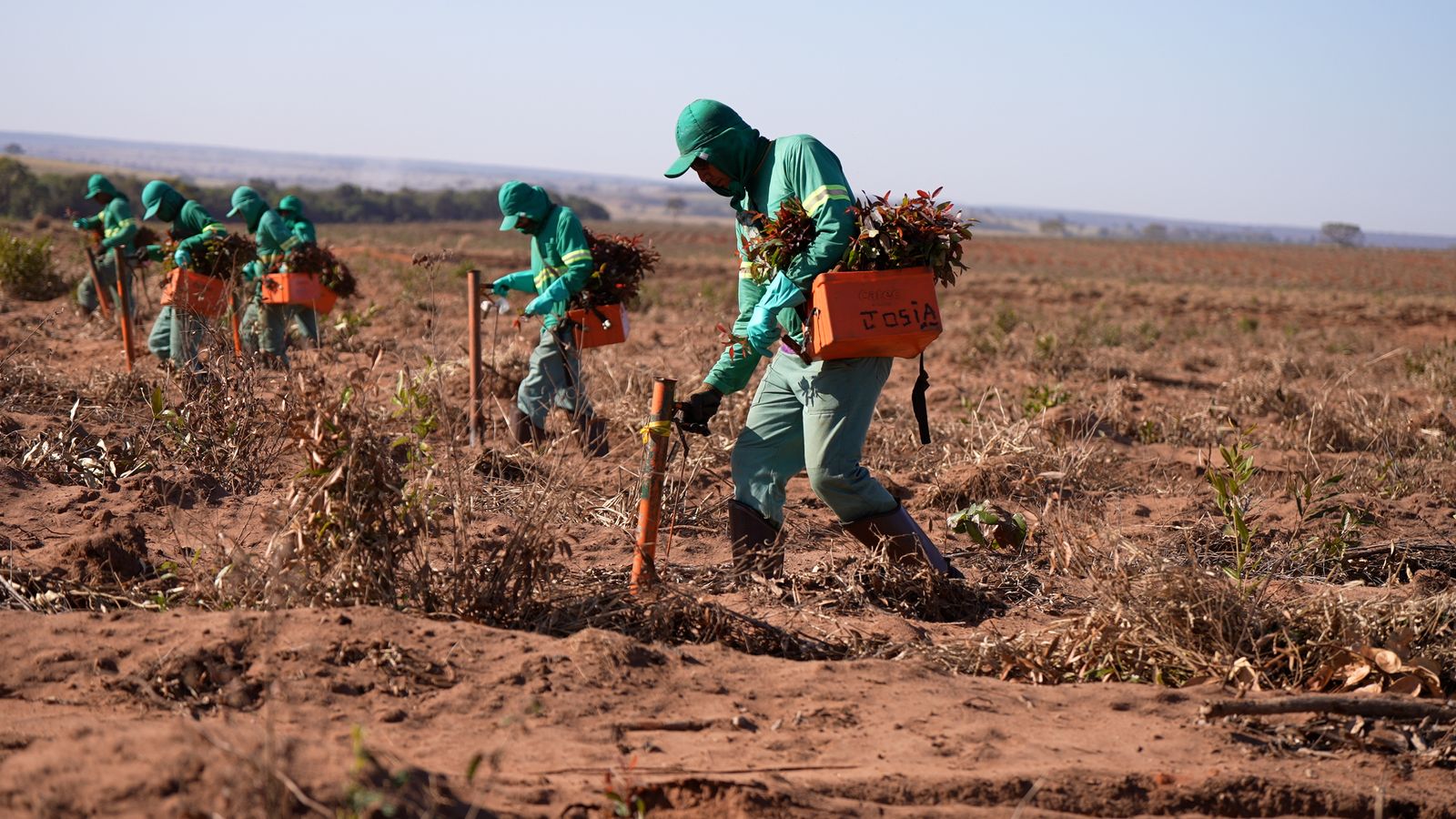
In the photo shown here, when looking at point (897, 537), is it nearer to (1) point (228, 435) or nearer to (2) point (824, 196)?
(2) point (824, 196)

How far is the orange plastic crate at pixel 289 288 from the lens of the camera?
324 inches

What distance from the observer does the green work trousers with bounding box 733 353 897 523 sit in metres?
4.00

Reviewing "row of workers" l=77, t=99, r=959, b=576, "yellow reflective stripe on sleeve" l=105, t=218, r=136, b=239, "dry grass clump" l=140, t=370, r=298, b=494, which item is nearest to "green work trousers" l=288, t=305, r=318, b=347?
"yellow reflective stripe on sleeve" l=105, t=218, r=136, b=239

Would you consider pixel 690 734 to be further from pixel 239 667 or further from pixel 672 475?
pixel 672 475

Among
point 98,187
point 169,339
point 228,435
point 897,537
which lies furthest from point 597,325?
point 98,187

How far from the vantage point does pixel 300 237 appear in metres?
9.19

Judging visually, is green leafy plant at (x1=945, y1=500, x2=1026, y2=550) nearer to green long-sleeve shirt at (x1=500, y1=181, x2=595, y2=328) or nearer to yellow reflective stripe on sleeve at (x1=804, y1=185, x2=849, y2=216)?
yellow reflective stripe on sleeve at (x1=804, y1=185, x2=849, y2=216)

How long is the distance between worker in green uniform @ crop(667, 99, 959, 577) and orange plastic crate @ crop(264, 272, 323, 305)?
192 inches

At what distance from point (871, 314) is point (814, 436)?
0.46 meters

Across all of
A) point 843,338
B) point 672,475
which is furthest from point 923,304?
point 672,475

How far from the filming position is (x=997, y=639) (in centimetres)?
377

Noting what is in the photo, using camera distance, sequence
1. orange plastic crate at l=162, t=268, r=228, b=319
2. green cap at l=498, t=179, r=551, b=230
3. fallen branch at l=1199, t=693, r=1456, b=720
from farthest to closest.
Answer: orange plastic crate at l=162, t=268, r=228, b=319 → green cap at l=498, t=179, r=551, b=230 → fallen branch at l=1199, t=693, r=1456, b=720

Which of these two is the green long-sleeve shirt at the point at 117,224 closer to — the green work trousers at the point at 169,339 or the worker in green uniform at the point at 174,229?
the worker in green uniform at the point at 174,229

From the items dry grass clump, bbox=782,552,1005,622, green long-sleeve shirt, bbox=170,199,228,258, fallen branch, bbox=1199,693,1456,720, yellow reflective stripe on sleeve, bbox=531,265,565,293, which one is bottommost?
dry grass clump, bbox=782,552,1005,622
